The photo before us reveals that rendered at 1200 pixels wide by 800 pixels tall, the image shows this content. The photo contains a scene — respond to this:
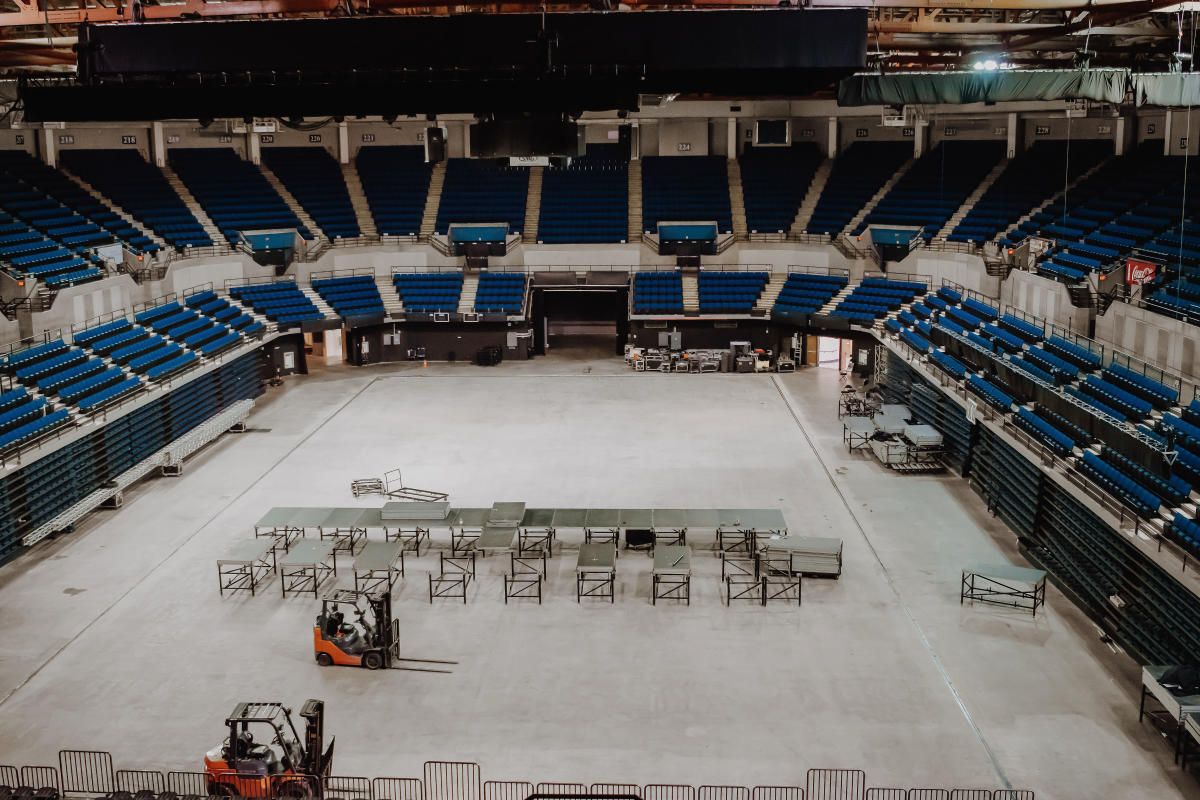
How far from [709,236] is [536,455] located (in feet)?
52.6

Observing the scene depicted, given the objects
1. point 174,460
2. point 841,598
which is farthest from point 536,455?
point 841,598

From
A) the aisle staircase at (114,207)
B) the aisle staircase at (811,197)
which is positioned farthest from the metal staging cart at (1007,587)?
the aisle staircase at (114,207)

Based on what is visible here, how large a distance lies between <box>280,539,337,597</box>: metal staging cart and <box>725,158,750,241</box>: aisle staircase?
2337cm

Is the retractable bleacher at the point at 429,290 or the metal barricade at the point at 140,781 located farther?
the retractable bleacher at the point at 429,290

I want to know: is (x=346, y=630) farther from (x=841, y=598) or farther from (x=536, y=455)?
(x=536, y=455)

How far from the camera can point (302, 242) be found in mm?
37094

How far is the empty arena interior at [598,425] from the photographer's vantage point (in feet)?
43.2

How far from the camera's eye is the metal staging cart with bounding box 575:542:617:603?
57.0 ft

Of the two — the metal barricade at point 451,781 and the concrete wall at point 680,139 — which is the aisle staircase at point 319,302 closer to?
the concrete wall at point 680,139

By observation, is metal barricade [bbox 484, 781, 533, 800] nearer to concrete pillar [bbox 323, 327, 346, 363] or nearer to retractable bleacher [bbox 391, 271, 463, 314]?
retractable bleacher [bbox 391, 271, 463, 314]

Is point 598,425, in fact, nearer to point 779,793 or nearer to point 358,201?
point 779,793

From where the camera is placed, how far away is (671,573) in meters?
17.6

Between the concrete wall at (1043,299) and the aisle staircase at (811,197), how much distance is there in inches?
425

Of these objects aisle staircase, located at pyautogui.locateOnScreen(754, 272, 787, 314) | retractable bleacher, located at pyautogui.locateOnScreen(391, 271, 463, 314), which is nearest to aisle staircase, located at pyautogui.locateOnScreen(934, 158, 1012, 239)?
aisle staircase, located at pyautogui.locateOnScreen(754, 272, 787, 314)
